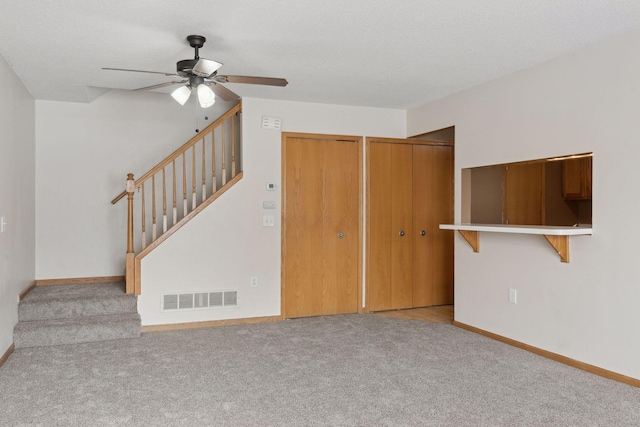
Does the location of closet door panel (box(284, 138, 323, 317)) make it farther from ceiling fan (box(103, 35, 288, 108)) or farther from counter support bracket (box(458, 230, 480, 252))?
ceiling fan (box(103, 35, 288, 108))

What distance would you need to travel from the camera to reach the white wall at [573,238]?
319cm

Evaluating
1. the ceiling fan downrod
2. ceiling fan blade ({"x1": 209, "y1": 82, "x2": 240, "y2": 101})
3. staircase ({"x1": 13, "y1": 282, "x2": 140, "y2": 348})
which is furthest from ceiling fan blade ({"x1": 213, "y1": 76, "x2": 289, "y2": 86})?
staircase ({"x1": 13, "y1": 282, "x2": 140, "y2": 348})

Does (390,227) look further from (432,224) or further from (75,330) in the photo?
(75,330)

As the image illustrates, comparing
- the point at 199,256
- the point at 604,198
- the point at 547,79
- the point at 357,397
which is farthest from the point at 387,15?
the point at 199,256

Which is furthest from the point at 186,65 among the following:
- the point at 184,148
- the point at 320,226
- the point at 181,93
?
the point at 320,226

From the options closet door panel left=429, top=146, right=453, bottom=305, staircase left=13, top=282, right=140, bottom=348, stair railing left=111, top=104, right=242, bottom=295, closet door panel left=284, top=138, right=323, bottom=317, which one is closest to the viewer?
staircase left=13, top=282, right=140, bottom=348

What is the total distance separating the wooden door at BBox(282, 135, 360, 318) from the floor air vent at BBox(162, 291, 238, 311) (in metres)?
0.60

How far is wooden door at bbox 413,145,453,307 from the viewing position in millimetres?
5695

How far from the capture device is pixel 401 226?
561 cm

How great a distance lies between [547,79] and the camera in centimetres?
378

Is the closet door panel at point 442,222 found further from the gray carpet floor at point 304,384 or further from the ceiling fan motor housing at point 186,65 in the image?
the ceiling fan motor housing at point 186,65

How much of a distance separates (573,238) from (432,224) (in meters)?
2.27

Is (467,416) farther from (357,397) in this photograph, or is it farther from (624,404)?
(624,404)

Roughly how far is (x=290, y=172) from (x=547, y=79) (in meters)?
2.65
